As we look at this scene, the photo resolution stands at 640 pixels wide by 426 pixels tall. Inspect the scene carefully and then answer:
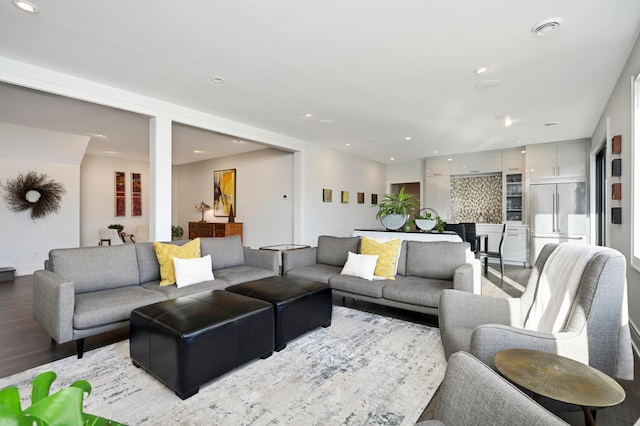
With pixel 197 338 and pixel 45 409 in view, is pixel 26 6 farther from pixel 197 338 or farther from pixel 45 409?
pixel 45 409

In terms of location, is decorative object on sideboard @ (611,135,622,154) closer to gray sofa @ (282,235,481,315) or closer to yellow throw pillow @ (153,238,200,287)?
gray sofa @ (282,235,481,315)

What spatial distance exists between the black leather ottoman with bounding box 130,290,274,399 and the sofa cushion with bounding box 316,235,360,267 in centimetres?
183

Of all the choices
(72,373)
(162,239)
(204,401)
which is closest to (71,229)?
(162,239)

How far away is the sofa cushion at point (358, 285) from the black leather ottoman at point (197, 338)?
121cm

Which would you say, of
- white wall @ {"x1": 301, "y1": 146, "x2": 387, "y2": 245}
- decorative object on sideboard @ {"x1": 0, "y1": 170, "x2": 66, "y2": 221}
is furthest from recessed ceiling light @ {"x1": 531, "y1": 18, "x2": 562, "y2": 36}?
decorative object on sideboard @ {"x1": 0, "y1": 170, "x2": 66, "y2": 221}

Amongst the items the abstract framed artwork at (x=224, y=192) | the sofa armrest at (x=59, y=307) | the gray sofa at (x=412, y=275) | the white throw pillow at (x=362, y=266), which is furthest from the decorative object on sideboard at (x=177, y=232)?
the white throw pillow at (x=362, y=266)

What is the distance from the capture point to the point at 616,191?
3.23 meters

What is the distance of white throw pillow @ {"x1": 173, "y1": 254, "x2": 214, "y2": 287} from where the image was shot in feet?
10.3

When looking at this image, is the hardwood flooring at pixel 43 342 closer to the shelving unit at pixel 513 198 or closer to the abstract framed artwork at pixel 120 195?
the shelving unit at pixel 513 198

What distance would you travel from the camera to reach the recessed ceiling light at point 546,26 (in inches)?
94.3

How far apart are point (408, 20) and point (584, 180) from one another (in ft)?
19.1

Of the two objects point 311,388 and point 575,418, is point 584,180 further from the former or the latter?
point 311,388

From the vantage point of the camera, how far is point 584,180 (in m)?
6.09

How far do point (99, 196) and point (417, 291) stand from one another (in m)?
7.88
